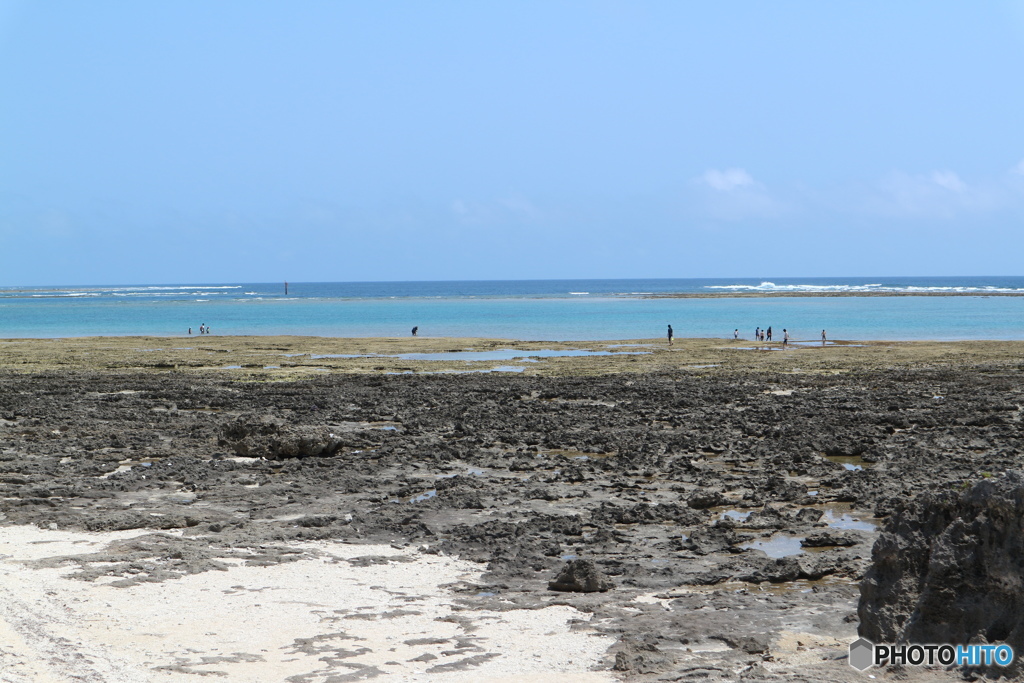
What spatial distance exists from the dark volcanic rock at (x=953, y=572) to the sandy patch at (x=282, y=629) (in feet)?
7.82

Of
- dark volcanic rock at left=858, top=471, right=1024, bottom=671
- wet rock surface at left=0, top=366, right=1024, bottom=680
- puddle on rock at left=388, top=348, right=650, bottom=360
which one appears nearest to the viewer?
dark volcanic rock at left=858, top=471, right=1024, bottom=671

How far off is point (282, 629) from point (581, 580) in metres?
3.07

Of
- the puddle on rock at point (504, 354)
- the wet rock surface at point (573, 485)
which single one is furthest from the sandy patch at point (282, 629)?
the puddle on rock at point (504, 354)

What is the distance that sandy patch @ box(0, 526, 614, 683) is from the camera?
743 cm

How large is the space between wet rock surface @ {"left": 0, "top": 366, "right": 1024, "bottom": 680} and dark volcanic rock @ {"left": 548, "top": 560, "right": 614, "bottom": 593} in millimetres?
138

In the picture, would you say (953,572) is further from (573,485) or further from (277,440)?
(277,440)

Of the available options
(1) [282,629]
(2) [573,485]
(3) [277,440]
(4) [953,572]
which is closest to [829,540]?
(4) [953,572]

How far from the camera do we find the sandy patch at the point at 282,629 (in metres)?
7.43

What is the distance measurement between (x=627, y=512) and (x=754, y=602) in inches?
155

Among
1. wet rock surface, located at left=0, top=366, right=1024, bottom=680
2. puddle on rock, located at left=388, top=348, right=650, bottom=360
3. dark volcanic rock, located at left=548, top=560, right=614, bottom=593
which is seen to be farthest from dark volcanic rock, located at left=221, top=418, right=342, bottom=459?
puddle on rock, located at left=388, top=348, right=650, bottom=360

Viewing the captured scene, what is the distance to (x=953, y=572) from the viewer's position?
6988 mm

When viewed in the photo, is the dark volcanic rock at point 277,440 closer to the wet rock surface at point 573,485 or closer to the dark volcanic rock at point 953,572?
the wet rock surface at point 573,485

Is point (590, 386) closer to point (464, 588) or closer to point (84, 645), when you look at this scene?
point (464, 588)

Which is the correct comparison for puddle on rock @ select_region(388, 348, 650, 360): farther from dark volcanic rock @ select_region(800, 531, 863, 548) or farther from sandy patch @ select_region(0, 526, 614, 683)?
sandy patch @ select_region(0, 526, 614, 683)
